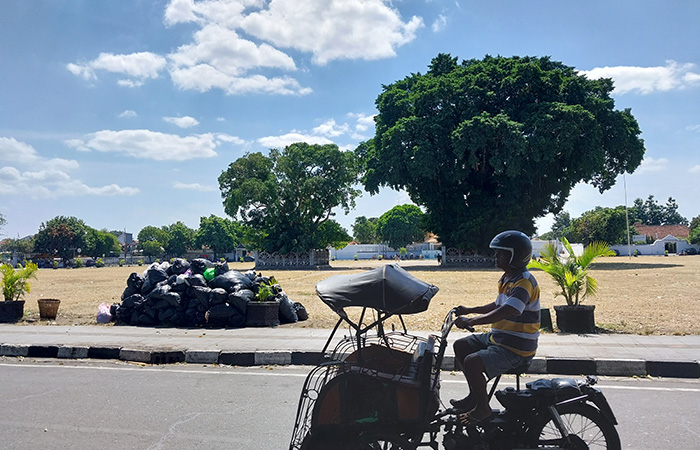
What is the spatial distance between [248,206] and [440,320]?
42.1m

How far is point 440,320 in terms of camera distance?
11.8m

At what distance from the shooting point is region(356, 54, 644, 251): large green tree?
3438 centimetres

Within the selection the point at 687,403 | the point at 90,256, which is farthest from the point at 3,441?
the point at 90,256

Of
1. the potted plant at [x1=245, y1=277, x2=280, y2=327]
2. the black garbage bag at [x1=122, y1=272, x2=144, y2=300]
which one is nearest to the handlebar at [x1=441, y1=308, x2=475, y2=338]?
the potted plant at [x1=245, y1=277, x2=280, y2=327]

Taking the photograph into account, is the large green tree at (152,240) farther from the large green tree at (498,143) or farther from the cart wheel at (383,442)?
the cart wheel at (383,442)

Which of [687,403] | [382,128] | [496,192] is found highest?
[382,128]

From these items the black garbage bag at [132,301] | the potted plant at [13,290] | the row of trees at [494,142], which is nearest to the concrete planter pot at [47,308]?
the potted plant at [13,290]

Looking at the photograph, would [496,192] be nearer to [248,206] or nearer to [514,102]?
[514,102]

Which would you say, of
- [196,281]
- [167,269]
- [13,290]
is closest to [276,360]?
[196,281]

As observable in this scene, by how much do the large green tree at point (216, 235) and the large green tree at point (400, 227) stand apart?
32.3 metres

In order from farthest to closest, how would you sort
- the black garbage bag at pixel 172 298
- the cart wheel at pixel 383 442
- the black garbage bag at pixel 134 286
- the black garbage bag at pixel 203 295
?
the black garbage bag at pixel 134 286
the black garbage bag at pixel 172 298
the black garbage bag at pixel 203 295
the cart wheel at pixel 383 442

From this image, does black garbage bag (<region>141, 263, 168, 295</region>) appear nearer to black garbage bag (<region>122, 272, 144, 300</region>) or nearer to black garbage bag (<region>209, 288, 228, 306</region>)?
black garbage bag (<region>122, 272, 144, 300</region>)

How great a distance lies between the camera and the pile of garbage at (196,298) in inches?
450

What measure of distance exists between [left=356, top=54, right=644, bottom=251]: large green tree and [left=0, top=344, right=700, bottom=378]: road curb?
1109 inches
